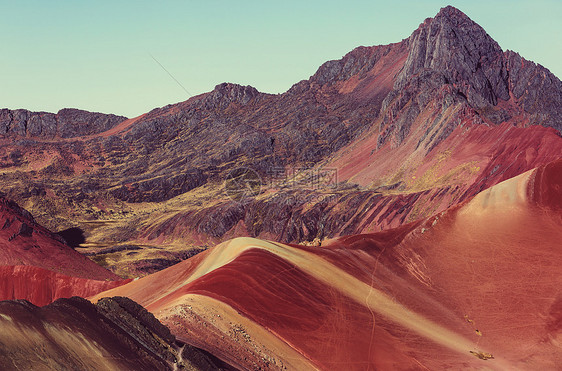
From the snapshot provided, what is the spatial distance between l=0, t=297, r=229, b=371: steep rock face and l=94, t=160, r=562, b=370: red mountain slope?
3.19m

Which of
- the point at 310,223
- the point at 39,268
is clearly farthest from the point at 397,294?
the point at 310,223

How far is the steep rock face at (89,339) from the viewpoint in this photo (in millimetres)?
15398

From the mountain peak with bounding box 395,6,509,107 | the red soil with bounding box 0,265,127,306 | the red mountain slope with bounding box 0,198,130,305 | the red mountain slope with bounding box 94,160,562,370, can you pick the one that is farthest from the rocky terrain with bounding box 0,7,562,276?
the red soil with bounding box 0,265,127,306

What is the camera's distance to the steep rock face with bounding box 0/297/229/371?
15398 mm

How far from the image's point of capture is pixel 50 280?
171ft

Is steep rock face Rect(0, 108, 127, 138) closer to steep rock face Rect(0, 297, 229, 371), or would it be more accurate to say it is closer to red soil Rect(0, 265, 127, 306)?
red soil Rect(0, 265, 127, 306)

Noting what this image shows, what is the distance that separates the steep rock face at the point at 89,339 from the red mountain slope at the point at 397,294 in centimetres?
319

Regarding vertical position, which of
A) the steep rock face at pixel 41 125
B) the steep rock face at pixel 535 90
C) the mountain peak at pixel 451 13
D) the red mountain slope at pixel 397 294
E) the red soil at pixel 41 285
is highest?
the mountain peak at pixel 451 13

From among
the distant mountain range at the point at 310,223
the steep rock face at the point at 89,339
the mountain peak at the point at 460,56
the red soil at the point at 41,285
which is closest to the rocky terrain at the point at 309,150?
the mountain peak at the point at 460,56

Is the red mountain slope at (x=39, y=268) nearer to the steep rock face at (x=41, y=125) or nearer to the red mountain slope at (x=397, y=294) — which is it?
the red mountain slope at (x=397, y=294)

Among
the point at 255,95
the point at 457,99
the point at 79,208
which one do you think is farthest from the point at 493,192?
the point at 255,95

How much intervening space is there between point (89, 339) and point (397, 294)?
87.2 ft

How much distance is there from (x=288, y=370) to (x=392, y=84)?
14061 cm

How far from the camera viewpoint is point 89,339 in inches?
695
